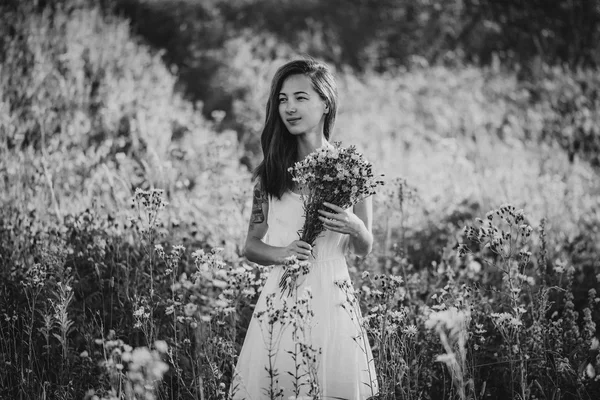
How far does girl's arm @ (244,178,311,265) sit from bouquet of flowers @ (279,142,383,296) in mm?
138

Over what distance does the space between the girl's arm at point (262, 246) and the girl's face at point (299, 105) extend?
39 centimetres

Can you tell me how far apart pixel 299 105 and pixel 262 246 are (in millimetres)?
797

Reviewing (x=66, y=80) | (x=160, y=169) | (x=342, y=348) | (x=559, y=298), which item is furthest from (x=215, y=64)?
(x=342, y=348)

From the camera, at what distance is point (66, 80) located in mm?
7168

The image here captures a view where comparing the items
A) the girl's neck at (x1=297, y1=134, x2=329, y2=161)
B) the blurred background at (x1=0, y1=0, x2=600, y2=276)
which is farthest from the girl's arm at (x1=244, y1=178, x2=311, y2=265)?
the blurred background at (x1=0, y1=0, x2=600, y2=276)

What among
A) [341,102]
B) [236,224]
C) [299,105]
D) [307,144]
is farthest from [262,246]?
[341,102]

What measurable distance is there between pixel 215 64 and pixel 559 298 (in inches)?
260

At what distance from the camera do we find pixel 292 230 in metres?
3.30

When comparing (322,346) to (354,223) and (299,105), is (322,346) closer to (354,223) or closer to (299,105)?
(354,223)

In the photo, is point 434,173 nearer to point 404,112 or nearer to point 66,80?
point 404,112

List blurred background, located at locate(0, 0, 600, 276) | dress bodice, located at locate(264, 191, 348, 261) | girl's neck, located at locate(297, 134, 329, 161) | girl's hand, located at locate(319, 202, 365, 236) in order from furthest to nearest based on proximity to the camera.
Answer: blurred background, located at locate(0, 0, 600, 276) → girl's neck, located at locate(297, 134, 329, 161) → dress bodice, located at locate(264, 191, 348, 261) → girl's hand, located at locate(319, 202, 365, 236)

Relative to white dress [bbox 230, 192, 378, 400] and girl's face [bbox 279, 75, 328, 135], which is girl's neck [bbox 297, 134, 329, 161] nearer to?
girl's face [bbox 279, 75, 328, 135]

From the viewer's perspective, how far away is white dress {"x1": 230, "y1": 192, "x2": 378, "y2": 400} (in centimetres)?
293

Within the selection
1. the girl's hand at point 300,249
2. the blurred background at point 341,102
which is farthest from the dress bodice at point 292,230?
the blurred background at point 341,102
